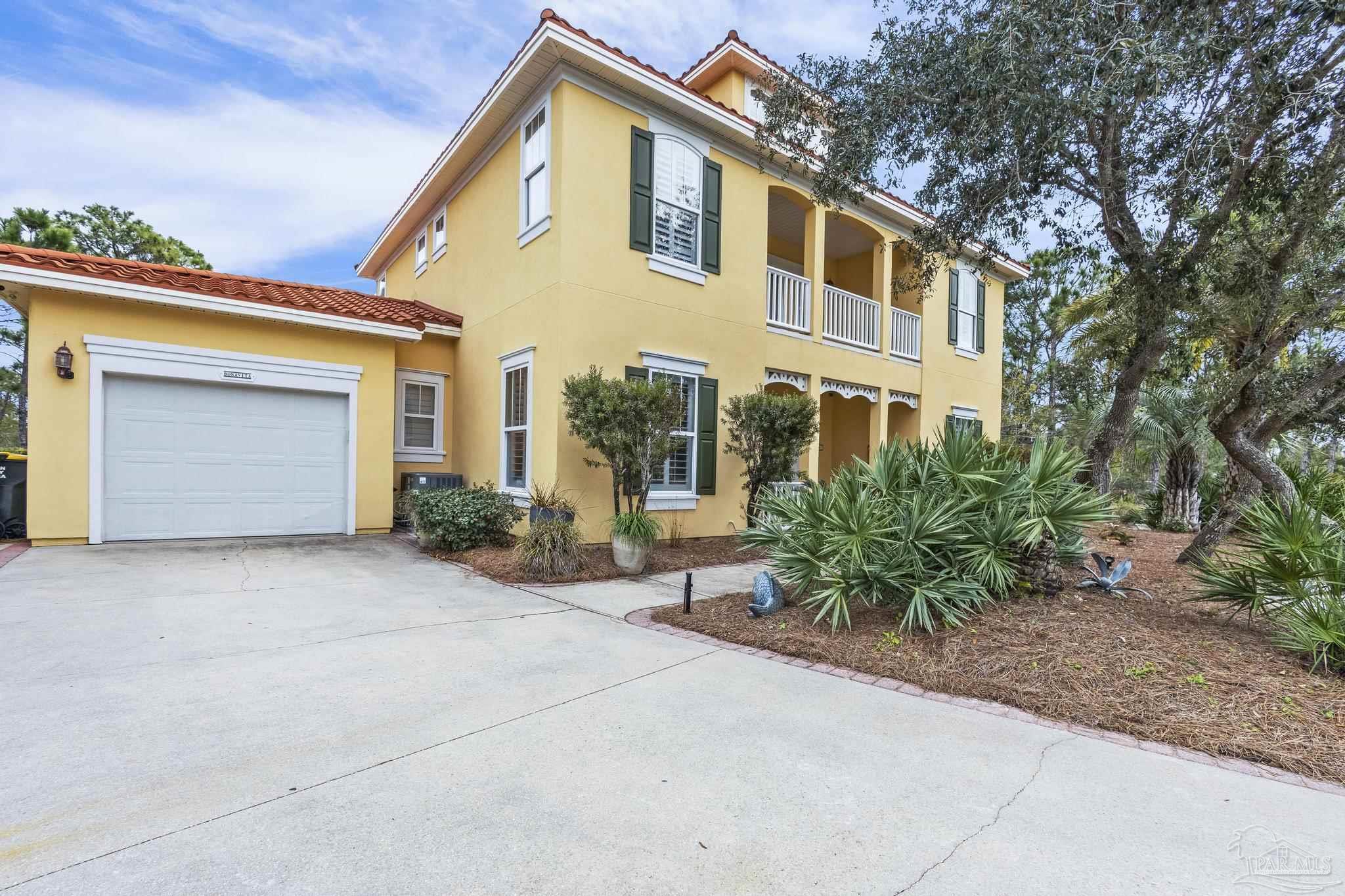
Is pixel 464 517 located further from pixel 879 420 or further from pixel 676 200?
pixel 879 420

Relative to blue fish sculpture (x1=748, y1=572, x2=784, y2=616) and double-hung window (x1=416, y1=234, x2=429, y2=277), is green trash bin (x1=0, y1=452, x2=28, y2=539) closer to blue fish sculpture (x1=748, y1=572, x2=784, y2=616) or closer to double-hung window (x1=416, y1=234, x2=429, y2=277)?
double-hung window (x1=416, y1=234, x2=429, y2=277)

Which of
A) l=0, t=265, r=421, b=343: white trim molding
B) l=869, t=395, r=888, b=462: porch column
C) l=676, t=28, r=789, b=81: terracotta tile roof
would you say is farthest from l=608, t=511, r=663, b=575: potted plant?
l=676, t=28, r=789, b=81: terracotta tile roof

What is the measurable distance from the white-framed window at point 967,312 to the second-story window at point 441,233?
1160cm

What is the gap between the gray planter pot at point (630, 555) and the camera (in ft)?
25.9

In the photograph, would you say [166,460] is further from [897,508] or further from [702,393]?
[897,508]

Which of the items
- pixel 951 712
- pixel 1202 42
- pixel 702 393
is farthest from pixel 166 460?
pixel 1202 42

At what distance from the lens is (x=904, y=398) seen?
14141 mm

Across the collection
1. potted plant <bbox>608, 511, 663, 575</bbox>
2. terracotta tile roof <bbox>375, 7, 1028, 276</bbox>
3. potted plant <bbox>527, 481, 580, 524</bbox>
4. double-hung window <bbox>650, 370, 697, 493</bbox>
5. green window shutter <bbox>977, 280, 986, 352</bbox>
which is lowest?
potted plant <bbox>608, 511, 663, 575</bbox>

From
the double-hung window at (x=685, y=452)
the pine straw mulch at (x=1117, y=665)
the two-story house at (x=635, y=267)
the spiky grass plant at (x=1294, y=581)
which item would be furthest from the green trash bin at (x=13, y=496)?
the spiky grass plant at (x=1294, y=581)

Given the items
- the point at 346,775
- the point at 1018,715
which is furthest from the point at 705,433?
the point at 346,775

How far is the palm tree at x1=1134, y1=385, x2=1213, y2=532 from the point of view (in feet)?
42.9

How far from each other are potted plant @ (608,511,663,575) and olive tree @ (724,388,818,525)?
2199mm

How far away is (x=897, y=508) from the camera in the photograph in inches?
226

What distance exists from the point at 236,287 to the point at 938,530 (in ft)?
33.1
